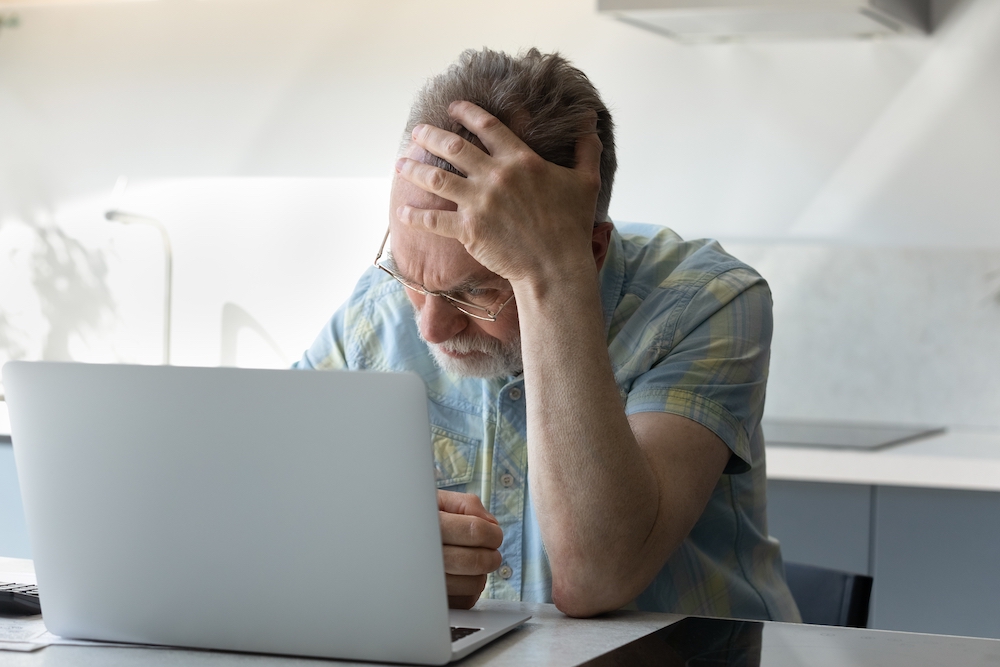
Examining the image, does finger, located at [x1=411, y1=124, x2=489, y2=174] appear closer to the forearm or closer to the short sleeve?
the forearm

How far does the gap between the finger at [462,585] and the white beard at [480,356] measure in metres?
0.36

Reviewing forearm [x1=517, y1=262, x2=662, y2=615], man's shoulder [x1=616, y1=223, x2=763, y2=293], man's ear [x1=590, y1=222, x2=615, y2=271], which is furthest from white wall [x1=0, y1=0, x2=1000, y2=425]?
forearm [x1=517, y1=262, x2=662, y2=615]

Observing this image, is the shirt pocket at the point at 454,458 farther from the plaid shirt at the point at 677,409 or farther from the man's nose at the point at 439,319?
the man's nose at the point at 439,319

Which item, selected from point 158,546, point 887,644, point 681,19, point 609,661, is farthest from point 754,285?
point 681,19

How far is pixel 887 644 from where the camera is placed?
35.9 inches

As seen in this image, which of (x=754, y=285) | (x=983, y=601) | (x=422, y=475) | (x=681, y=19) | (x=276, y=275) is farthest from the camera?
(x=276, y=275)

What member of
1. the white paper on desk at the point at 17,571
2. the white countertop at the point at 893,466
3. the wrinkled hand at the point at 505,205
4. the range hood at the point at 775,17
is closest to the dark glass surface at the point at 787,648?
the wrinkled hand at the point at 505,205

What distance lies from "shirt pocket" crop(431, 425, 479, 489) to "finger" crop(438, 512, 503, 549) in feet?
1.16

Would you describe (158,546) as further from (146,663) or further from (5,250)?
(5,250)

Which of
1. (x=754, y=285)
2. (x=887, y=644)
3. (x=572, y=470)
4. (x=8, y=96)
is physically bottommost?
(x=887, y=644)

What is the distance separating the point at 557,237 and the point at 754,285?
329 millimetres

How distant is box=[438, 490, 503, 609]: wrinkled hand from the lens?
98cm

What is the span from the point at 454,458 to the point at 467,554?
15.4 inches

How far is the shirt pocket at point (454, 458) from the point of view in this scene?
137 centimetres
